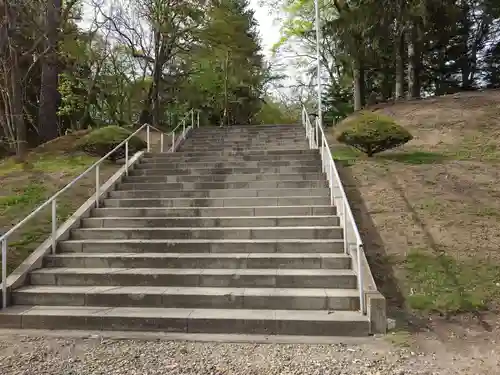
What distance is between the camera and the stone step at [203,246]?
5.79 metres

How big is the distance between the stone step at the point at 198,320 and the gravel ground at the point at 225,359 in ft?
0.99

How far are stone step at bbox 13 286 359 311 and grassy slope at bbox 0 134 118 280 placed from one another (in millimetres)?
1053

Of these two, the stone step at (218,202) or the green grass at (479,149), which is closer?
the stone step at (218,202)

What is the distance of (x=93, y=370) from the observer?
349 cm

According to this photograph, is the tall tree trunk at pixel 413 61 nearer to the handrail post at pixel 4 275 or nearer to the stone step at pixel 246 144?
the stone step at pixel 246 144

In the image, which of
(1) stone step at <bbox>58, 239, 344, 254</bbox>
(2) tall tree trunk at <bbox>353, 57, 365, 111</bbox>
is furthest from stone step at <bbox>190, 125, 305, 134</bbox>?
(1) stone step at <bbox>58, 239, 344, 254</bbox>

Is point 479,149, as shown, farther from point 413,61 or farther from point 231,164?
point 413,61

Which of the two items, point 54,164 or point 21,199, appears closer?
point 21,199

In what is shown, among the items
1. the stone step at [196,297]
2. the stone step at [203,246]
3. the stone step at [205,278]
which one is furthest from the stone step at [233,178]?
the stone step at [196,297]

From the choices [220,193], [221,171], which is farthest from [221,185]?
[221,171]

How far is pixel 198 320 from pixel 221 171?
16.4 ft

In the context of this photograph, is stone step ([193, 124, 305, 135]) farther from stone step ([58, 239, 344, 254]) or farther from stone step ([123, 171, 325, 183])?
stone step ([58, 239, 344, 254])

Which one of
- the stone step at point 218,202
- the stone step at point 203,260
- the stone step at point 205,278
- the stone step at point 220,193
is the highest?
the stone step at point 220,193

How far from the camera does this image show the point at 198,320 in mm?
4340
